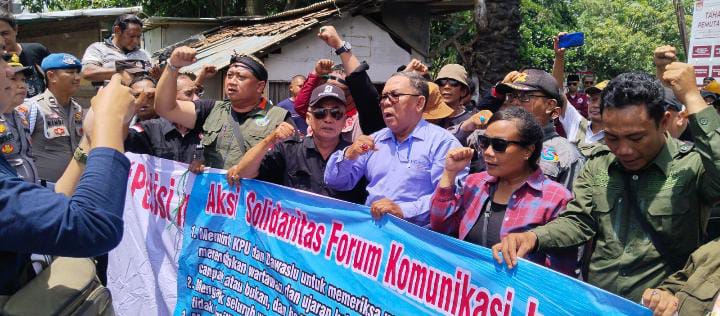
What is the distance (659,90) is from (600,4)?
52.7 metres

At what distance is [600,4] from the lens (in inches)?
1994

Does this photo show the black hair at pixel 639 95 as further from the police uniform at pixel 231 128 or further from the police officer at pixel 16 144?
the police officer at pixel 16 144

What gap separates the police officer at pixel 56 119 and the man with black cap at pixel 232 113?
1597 millimetres

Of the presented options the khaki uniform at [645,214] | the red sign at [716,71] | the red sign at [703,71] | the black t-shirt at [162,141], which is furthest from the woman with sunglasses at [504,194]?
the red sign at [703,71]

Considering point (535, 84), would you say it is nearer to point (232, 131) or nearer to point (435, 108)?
point (435, 108)

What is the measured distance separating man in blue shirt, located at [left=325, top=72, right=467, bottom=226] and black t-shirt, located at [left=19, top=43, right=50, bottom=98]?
12.3 ft

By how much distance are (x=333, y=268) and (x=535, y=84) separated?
174 cm

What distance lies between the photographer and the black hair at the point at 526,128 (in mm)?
3068

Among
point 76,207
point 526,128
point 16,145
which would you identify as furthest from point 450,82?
point 76,207

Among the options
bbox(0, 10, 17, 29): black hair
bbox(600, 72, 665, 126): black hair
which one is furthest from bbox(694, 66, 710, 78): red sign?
bbox(0, 10, 17, 29): black hair

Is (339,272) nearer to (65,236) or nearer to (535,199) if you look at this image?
(535,199)

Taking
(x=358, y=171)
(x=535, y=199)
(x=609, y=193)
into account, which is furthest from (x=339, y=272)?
(x=609, y=193)

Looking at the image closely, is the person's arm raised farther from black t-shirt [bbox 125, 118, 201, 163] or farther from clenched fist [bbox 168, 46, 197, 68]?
black t-shirt [bbox 125, 118, 201, 163]

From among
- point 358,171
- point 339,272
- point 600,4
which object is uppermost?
point 600,4
